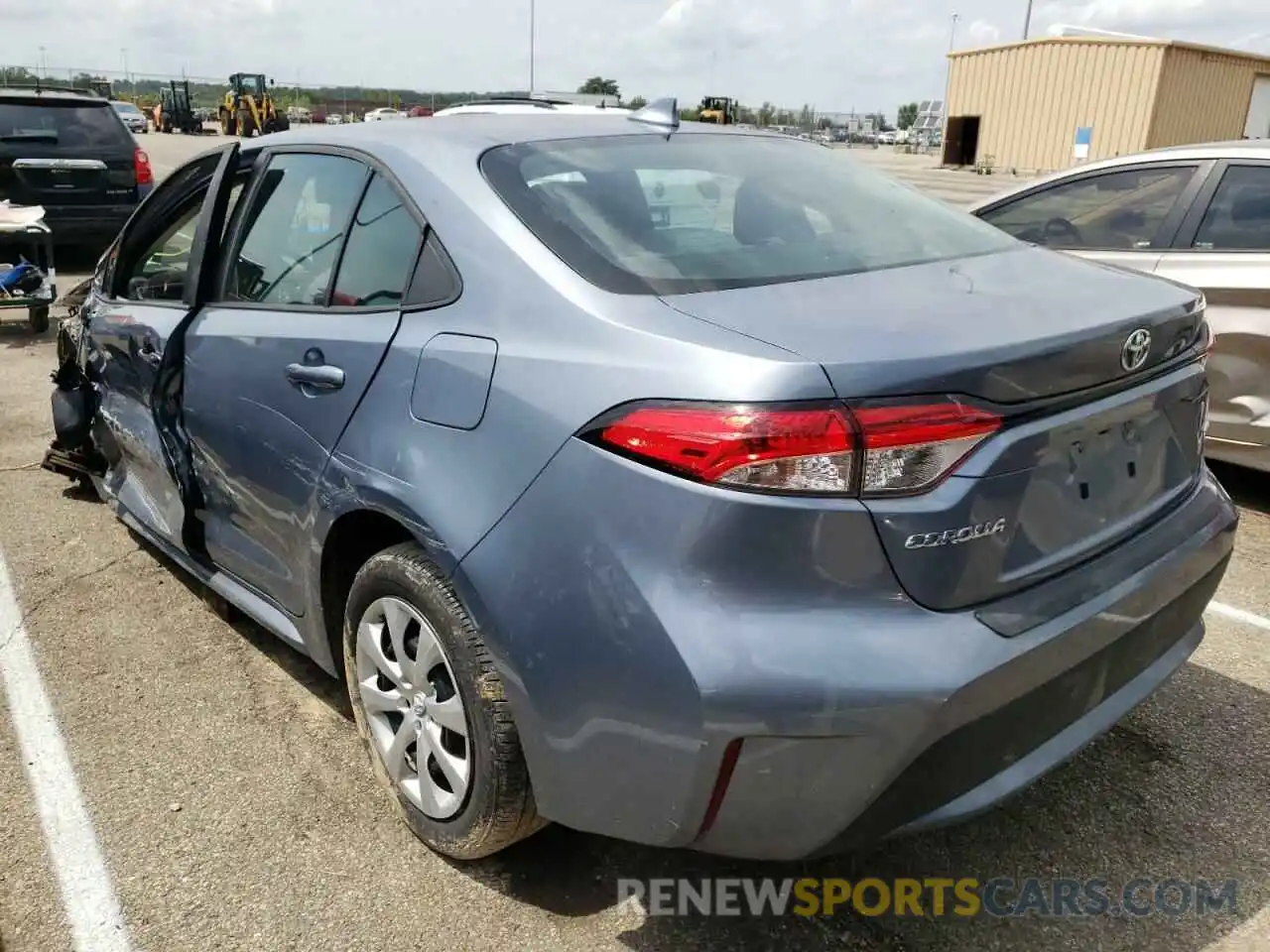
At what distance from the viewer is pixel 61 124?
10.7 m

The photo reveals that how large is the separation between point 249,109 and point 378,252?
36.1m

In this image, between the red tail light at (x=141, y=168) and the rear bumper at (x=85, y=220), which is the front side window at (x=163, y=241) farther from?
the red tail light at (x=141, y=168)

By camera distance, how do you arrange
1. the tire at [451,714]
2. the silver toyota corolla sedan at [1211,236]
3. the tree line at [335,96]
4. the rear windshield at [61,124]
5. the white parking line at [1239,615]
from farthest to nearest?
1. the tree line at [335,96]
2. the rear windshield at [61,124]
3. the silver toyota corolla sedan at [1211,236]
4. the white parking line at [1239,615]
5. the tire at [451,714]

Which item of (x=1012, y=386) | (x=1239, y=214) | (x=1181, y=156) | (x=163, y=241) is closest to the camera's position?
(x=1012, y=386)

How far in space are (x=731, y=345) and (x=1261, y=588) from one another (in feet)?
10.3

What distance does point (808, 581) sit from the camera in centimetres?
177

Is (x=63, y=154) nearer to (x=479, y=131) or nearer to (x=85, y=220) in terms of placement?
(x=85, y=220)

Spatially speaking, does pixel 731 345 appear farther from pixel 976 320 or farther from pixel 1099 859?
pixel 1099 859

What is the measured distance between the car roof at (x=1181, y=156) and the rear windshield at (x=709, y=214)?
2.50 metres

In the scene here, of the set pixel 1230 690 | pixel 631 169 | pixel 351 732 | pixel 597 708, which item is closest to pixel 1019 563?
pixel 597 708

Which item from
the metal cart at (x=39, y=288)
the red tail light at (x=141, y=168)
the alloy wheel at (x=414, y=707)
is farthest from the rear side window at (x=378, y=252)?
the red tail light at (x=141, y=168)

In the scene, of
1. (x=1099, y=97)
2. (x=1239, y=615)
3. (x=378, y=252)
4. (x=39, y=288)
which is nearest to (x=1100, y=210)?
(x=1239, y=615)

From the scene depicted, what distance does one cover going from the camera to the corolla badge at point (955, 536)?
1782 millimetres

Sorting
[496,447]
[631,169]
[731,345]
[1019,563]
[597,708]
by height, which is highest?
[631,169]
